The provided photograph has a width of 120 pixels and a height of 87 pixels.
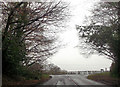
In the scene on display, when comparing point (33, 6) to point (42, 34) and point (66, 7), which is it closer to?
point (66, 7)

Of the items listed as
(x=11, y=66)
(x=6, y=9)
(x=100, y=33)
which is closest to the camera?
(x=6, y=9)

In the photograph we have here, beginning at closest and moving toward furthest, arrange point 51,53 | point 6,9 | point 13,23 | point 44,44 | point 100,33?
point 6,9 → point 13,23 → point 100,33 → point 44,44 → point 51,53

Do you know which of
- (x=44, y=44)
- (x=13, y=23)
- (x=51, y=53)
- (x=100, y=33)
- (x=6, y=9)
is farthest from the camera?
(x=51, y=53)

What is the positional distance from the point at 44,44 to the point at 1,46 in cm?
744

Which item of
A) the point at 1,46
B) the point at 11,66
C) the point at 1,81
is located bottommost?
the point at 1,81

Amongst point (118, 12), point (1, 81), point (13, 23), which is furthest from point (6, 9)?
point (118, 12)

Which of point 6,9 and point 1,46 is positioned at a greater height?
point 6,9

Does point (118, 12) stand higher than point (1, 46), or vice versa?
point (118, 12)

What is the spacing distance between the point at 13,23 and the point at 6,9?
125 cm

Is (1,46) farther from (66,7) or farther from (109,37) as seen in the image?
(109,37)

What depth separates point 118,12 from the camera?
1581cm

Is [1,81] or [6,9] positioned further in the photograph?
[1,81]

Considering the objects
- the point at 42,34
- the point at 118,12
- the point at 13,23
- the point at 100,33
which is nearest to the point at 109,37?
the point at 100,33

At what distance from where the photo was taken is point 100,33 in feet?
51.7
